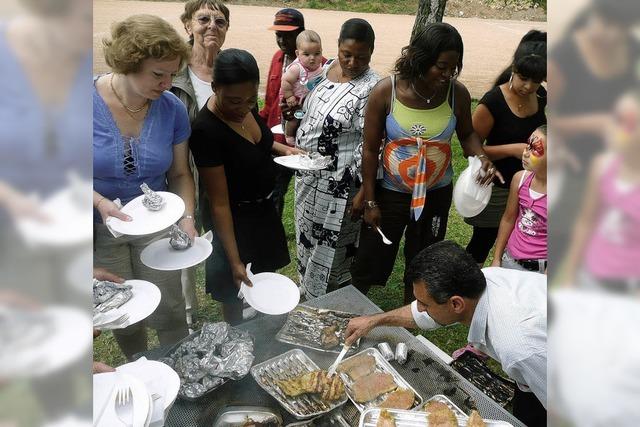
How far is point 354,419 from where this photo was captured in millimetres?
1889

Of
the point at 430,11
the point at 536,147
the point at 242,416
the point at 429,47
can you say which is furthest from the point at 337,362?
the point at 430,11

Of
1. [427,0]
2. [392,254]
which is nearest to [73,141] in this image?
[392,254]

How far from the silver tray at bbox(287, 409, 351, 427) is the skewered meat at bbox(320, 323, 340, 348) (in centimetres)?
36

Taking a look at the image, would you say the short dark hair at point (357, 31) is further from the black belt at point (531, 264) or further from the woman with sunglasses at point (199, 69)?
the black belt at point (531, 264)

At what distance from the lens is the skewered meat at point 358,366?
6.76ft

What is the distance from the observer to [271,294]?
2.32 m

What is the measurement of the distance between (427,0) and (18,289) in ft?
20.9

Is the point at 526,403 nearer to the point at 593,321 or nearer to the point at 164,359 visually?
the point at 164,359

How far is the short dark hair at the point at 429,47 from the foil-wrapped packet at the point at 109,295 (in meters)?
1.75

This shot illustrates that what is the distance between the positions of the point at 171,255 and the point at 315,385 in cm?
74

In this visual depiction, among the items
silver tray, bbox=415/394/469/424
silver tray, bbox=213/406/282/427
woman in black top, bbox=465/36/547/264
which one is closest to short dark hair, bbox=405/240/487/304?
silver tray, bbox=415/394/469/424

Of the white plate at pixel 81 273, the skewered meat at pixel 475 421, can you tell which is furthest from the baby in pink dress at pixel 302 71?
the white plate at pixel 81 273

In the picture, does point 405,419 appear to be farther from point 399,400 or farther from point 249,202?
point 249,202

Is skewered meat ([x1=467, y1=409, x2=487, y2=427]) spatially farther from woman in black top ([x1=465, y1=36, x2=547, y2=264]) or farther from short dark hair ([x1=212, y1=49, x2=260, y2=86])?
woman in black top ([x1=465, y1=36, x2=547, y2=264])
